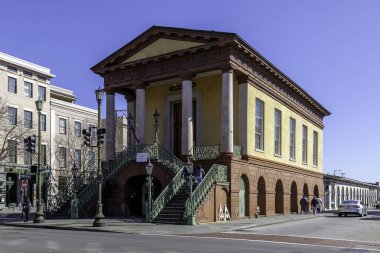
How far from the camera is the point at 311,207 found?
4588 cm

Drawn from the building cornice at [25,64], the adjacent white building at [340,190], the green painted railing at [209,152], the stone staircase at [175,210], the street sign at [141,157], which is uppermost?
the building cornice at [25,64]

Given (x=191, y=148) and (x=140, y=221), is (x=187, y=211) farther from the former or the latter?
(x=191, y=148)

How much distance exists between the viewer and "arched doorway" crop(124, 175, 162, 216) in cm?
3041

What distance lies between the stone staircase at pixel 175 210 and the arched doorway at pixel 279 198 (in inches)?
512

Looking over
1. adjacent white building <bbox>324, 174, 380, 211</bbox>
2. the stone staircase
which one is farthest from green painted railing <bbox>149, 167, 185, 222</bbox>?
adjacent white building <bbox>324, 174, 380, 211</bbox>

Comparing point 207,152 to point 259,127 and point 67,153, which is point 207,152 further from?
point 67,153

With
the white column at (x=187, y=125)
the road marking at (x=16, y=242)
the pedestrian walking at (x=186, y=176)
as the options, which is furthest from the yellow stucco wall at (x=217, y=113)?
the road marking at (x=16, y=242)

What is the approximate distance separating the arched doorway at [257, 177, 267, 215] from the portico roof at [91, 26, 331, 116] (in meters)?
7.56

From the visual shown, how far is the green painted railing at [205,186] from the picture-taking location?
80.8 ft

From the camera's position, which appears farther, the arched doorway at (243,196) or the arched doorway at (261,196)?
the arched doorway at (261,196)

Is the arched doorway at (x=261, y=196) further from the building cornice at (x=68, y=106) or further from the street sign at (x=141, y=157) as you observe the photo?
the building cornice at (x=68, y=106)

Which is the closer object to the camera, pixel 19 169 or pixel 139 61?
pixel 139 61

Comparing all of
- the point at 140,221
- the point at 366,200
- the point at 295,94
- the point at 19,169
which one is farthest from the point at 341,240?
the point at 366,200

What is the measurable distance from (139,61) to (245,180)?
33.4ft
